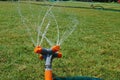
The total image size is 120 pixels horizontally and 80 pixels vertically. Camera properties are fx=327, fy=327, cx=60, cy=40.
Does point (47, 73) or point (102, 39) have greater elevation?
point (47, 73)

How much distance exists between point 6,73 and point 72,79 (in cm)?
123

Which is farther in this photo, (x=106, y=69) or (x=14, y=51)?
(x=14, y=51)

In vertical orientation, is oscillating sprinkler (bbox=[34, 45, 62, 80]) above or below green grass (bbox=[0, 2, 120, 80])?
above

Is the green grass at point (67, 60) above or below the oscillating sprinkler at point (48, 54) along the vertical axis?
below

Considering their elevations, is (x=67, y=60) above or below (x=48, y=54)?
below

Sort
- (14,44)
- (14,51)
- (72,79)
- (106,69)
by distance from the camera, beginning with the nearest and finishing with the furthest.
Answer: (72,79) → (106,69) → (14,51) → (14,44)

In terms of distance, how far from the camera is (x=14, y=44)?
304 inches

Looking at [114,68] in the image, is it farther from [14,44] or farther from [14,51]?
[14,44]

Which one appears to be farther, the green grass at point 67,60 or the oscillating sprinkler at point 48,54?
the green grass at point 67,60

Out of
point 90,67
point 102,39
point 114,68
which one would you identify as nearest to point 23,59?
point 90,67

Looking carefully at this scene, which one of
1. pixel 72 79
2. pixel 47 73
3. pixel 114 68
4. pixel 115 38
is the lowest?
pixel 115 38

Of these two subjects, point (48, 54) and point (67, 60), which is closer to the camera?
point (48, 54)

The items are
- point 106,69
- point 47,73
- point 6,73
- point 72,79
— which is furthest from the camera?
point 106,69

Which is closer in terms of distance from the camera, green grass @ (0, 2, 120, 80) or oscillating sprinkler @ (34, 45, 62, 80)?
oscillating sprinkler @ (34, 45, 62, 80)
